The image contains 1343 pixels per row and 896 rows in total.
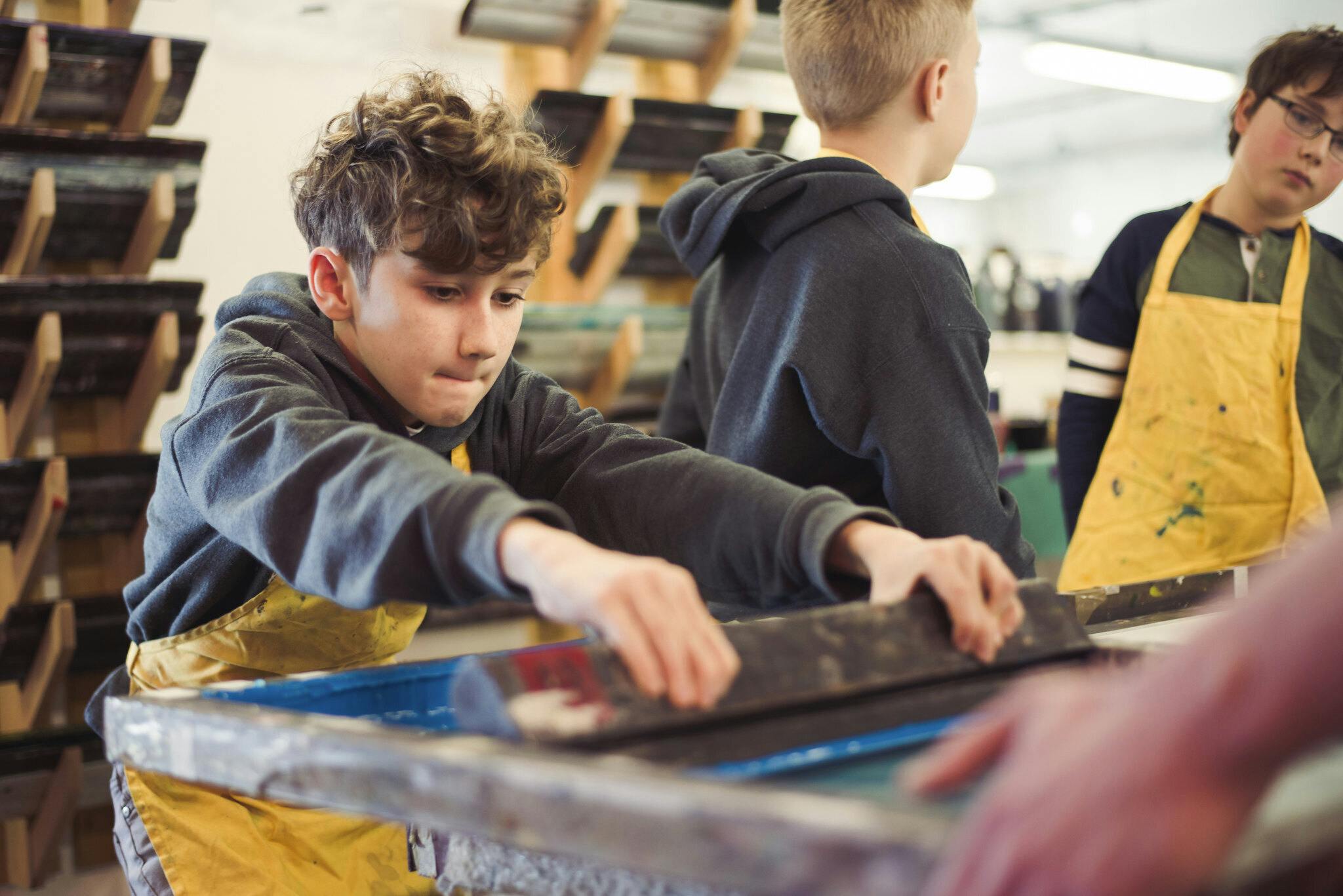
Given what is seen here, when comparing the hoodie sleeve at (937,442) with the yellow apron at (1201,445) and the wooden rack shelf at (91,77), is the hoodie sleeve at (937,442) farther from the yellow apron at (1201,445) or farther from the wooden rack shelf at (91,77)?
the wooden rack shelf at (91,77)

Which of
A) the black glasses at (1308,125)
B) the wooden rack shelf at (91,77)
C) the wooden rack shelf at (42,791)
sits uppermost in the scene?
the black glasses at (1308,125)

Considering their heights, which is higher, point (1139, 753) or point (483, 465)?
point (1139, 753)

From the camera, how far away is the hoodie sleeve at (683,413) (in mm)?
1856

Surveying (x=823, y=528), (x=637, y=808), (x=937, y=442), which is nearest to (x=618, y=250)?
(x=937, y=442)

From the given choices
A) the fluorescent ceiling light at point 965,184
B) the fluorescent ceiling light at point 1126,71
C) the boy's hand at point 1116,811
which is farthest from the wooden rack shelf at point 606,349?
the fluorescent ceiling light at point 965,184

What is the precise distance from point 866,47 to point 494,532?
3.57 feet

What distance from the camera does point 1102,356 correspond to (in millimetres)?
1936

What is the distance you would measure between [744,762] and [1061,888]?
0.27 meters

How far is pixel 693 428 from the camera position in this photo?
1856mm

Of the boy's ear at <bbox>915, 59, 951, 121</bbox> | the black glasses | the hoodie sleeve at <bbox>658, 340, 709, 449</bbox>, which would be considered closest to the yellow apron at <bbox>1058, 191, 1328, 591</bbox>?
the black glasses

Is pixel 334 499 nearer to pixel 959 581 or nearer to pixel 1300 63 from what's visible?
pixel 959 581

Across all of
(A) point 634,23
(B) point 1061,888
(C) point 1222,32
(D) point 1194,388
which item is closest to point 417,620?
(B) point 1061,888

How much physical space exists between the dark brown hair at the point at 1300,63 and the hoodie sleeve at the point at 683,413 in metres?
1.03

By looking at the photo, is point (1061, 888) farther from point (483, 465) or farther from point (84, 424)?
point (84, 424)
